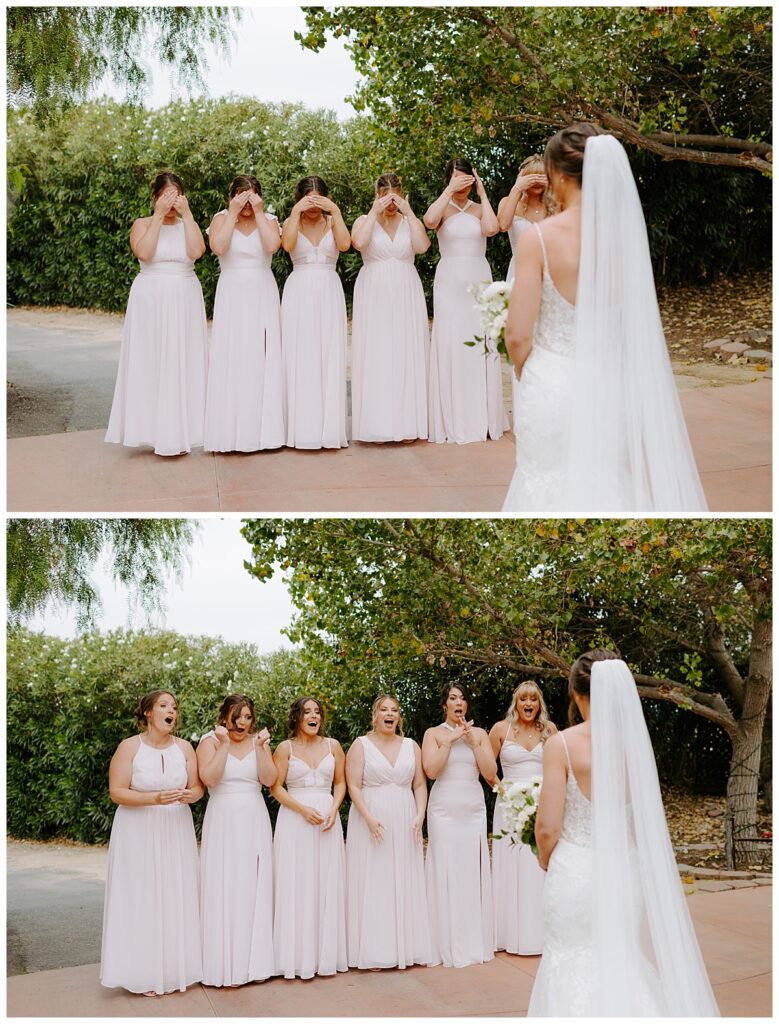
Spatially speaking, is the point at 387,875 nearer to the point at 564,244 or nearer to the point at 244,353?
the point at 244,353

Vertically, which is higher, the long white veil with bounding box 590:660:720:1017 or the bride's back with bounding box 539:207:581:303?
the bride's back with bounding box 539:207:581:303

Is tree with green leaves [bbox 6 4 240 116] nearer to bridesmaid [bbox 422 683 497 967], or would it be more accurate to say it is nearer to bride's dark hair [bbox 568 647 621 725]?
bridesmaid [bbox 422 683 497 967]

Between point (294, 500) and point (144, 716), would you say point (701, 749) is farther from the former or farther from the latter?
point (144, 716)

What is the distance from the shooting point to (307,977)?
5.72 meters

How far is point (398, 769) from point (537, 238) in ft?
9.72

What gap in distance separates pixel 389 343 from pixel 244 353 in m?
0.88

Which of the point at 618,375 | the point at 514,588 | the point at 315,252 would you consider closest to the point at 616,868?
the point at 618,375

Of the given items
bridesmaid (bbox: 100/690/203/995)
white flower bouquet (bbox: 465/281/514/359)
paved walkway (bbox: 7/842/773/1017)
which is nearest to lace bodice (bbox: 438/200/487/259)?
white flower bouquet (bbox: 465/281/514/359)

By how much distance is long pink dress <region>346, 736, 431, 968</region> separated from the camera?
19.2 ft

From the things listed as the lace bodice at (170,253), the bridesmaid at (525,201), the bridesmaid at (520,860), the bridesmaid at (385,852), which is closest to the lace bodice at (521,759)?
the bridesmaid at (520,860)

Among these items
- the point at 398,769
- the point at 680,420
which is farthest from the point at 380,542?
the point at 680,420

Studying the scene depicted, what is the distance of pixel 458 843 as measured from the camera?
20.1ft

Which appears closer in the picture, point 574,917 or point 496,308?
point 574,917

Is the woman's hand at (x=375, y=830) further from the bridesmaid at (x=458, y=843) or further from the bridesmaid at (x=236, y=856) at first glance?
the bridesmaid at (x=236, y=856)
